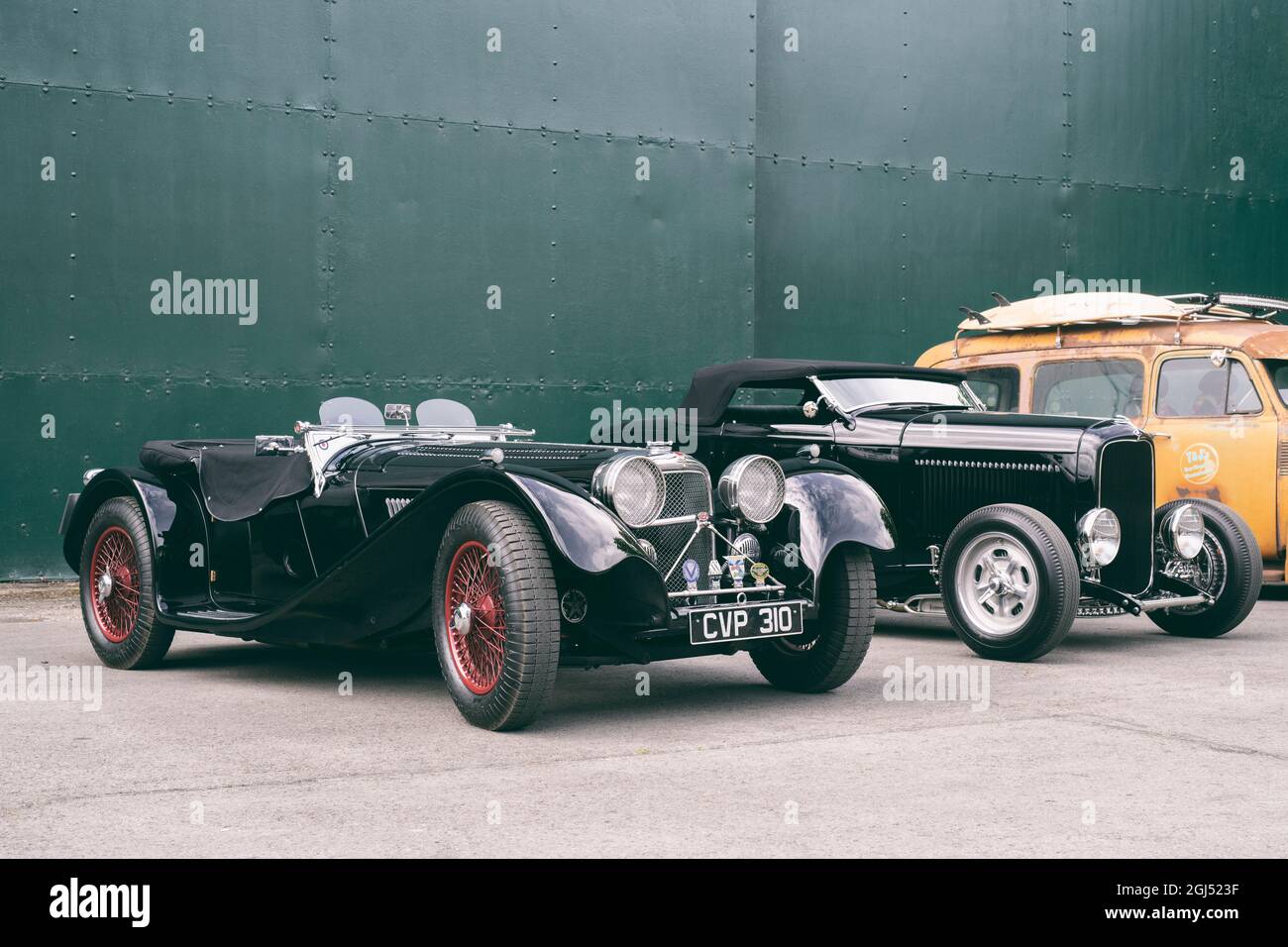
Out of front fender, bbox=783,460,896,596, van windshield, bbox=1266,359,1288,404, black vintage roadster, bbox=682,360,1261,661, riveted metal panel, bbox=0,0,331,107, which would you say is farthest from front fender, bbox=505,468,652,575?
riveted metal panel, bbox=0,0,331,107

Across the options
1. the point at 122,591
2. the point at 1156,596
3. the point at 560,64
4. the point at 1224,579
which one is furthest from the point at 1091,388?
the point at 122,591

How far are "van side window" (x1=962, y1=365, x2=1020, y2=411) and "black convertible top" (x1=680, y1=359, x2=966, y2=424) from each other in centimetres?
127

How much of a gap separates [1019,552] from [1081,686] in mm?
1051

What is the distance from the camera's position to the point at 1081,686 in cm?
683

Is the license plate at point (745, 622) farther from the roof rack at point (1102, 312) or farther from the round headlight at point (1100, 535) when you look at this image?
the roof rack at point (1102, 312)

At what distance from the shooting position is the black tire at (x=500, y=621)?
5336 mm

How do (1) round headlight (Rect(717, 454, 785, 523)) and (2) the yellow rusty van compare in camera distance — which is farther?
(2) the yellow rusty van

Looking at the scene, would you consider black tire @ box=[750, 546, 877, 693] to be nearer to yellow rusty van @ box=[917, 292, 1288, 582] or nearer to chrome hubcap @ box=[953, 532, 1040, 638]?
chrome hubcap @ box=[953, 532, 1040, 638]

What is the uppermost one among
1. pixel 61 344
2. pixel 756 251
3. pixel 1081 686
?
pixel 756 251

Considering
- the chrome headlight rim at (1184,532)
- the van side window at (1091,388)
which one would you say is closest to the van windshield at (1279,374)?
the van side window at (1091,388)

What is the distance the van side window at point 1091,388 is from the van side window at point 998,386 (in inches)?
7.3

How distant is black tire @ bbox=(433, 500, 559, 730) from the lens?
534 cm
